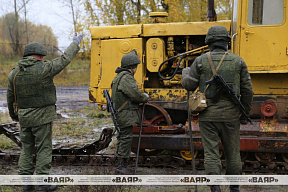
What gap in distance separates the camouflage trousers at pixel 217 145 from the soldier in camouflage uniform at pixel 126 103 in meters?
1.54

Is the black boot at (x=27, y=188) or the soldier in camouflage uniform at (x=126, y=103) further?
the soldier in camouflage uniform at (x=126, y=103)

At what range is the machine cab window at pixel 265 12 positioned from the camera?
19.9 feet

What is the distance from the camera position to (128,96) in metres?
6.18

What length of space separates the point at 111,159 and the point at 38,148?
1807 mm

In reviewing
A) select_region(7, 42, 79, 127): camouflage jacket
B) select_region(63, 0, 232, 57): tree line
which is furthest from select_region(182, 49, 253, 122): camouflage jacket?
select_region(63, 0, 232, 57): tree line

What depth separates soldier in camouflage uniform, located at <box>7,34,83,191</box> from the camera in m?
5.25

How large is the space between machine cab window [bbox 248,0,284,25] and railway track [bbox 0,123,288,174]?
2140 millimetres

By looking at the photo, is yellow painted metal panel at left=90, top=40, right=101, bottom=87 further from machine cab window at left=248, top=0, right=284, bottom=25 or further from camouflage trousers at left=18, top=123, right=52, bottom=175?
machine cab window at left=248, top=0, right=284, bottom=25

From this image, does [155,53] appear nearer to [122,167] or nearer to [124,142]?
[124,142]

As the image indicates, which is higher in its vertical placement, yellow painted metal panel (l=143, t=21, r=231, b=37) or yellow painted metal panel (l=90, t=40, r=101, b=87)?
yellow painted metal panel (l=143, t=21, r=231, b=37)

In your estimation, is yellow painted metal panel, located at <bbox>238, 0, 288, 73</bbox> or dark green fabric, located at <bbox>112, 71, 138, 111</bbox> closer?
yellow painted metal panel, located at <bbox>238, 0, 288, 73</bbox>

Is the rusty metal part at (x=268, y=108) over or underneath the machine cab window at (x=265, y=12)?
underneath

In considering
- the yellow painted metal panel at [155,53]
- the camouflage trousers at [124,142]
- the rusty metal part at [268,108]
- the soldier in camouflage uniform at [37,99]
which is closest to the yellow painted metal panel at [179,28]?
the yellow painted metal panel at [155,53]

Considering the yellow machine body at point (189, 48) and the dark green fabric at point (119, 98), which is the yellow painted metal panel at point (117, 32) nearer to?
the yellow machine body at point (189, 48)
